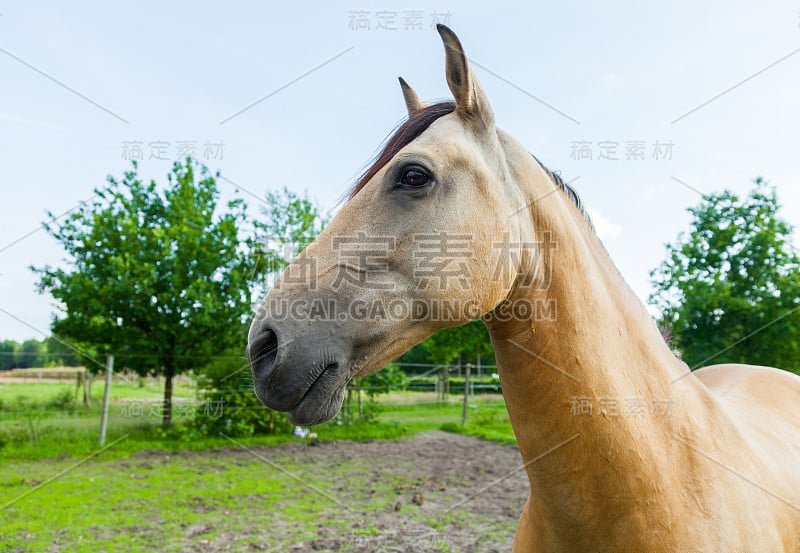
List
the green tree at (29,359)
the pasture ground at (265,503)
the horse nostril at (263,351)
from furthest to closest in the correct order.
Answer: the green tree at (29,359) → the pasture ground at (265,503) → the horse nostril at (263,351)

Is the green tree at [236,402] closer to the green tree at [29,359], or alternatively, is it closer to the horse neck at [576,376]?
the green tree at [29,359]

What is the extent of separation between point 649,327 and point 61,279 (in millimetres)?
12908

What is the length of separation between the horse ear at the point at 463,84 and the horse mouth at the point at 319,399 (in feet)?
3.48

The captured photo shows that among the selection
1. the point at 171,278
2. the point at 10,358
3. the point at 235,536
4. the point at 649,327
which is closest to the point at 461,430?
the point at 171,278

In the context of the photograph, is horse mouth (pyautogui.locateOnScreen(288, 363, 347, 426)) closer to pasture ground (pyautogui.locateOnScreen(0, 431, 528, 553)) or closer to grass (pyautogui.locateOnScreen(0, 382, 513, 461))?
pasture ground (pyautogui.locateOnScreen(0, 431, 528, 553))

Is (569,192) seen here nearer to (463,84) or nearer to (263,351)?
(463,84)

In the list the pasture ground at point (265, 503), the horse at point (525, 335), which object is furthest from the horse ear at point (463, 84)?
the pasture ground at point (265, 503)

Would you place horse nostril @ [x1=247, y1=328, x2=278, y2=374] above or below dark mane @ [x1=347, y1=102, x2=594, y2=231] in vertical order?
below

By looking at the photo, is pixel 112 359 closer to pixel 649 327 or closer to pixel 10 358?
pixel 10 358

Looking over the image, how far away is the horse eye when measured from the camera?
178cm

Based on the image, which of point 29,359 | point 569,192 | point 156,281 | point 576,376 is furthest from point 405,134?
point 29,359

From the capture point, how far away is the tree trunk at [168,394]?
1202cm

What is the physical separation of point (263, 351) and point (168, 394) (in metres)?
12.0

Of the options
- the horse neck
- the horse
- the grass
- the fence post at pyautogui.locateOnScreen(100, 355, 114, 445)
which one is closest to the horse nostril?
the horse
